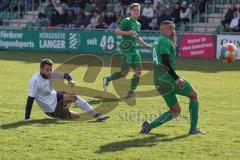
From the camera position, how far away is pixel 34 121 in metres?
11.4

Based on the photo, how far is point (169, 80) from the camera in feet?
33.2

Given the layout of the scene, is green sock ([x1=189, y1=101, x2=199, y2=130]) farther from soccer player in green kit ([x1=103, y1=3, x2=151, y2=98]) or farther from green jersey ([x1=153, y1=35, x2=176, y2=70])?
soccer player in green kit ([x1=103, y1=3, x2=151, y2=98])

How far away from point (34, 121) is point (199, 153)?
3782mm

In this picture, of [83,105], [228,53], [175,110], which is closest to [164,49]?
[175,110]

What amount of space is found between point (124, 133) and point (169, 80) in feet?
3.83

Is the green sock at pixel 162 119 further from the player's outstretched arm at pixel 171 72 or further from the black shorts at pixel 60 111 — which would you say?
the black shorts at pixel 60 111

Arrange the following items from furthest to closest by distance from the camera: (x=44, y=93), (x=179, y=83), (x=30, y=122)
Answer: (x=44, y=93)
(x=30, y=122)
(x=179, y=83)

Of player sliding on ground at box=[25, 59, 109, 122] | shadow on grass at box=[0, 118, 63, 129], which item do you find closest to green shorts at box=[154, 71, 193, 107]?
player sliding on ground at box=[25, 59, 109, 122]

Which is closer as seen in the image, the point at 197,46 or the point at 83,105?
the point at 83,105

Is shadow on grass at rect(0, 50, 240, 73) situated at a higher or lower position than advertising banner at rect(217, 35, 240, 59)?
lower

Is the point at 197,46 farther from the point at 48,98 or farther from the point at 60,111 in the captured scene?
the point at 48,98

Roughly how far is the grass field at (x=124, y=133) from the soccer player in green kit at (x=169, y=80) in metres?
0.27

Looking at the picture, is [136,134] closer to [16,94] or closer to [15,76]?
[16,94]

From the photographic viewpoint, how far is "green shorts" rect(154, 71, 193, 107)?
1002cm
